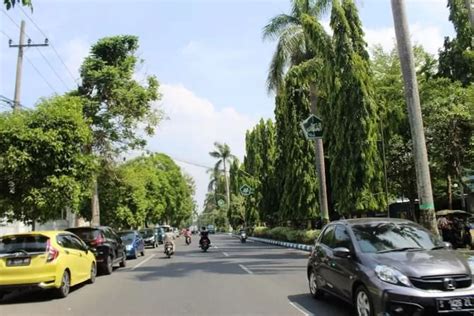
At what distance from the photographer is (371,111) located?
2608 centimetres

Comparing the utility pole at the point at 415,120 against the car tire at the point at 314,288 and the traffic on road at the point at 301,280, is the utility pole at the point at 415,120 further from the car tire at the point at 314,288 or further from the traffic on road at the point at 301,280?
the car tire at the point at 314,288

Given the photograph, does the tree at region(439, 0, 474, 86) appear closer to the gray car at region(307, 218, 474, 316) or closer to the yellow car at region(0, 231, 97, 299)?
the gray car at region(307, 218, 474, 316)

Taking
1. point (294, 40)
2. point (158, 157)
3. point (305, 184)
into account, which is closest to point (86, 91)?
point (294, 40)

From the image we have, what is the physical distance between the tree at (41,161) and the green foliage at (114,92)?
1240 cm

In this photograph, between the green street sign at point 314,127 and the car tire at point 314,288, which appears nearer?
the car tire at point 314,288

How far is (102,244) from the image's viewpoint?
60.6 ft

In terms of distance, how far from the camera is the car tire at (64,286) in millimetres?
12555

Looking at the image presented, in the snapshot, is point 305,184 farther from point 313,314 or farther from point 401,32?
point 313,314

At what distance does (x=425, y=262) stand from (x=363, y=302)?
1.15 m

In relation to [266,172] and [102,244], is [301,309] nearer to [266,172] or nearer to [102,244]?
[102,244]

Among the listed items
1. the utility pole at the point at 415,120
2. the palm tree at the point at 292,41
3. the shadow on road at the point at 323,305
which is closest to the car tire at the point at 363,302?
the shadow on road at the point at 323,305

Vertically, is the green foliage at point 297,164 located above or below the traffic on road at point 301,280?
above

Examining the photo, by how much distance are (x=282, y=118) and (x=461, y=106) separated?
17.9 metres

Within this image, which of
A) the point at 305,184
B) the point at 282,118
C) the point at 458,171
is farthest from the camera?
the point at 282,118
